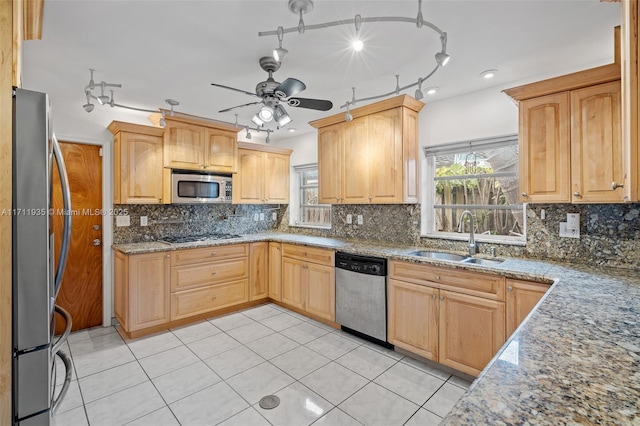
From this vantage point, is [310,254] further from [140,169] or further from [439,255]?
[140,169]

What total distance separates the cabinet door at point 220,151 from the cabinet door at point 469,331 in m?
3.03

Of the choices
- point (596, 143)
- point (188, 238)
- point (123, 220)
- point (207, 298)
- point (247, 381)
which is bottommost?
point (247, 381)

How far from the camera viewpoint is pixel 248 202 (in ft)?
14.9

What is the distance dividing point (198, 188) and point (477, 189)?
319 centimetres

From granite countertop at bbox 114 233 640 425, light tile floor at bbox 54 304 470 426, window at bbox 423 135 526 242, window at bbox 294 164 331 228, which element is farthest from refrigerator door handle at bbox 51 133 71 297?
window at bbox 294 164 331 228

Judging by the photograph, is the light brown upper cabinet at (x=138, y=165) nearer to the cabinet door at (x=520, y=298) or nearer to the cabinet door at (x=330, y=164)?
the cabinet door at (x=330, y=164)

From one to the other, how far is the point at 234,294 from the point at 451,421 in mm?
3628

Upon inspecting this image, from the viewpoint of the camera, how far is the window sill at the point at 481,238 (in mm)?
2799

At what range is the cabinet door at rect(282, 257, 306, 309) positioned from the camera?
12.5 ft

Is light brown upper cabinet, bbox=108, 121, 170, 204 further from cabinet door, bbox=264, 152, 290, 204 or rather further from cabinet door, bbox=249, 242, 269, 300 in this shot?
cabinet door, bbox=264, 152, 290, 204

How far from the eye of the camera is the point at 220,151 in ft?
13.4

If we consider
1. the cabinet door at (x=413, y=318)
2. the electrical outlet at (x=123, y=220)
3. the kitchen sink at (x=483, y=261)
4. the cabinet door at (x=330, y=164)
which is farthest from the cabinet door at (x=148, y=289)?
the kitchen sink at (x=483, y=261)

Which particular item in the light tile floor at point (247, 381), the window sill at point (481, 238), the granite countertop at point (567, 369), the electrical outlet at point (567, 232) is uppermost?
the electrical outlet at point (567, 232)

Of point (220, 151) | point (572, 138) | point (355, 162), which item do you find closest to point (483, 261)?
point (572, 138)
